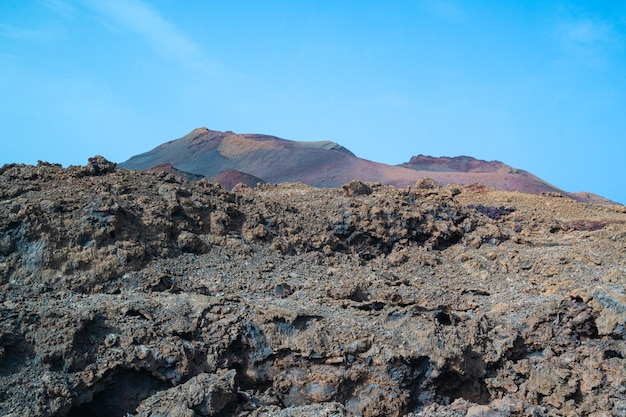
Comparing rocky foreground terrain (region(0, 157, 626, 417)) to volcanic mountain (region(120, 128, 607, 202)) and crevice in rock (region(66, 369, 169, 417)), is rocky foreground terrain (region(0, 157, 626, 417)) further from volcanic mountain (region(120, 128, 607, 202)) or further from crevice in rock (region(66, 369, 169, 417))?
volcanic mountain (region(120, 128, 607, 202))

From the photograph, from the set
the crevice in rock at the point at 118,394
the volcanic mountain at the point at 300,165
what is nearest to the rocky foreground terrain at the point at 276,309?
the crevice in rock at the point at 118,394

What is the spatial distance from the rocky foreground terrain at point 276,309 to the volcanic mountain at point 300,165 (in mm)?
18170

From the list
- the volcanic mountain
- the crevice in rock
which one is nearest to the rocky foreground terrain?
the crevice in rock

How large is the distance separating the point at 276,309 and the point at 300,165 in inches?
1223

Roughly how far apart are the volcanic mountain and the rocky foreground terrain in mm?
18170

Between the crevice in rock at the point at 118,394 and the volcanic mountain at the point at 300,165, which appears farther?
the volcanic mountain at the point at 300,165

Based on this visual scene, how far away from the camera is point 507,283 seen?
10250 millimetres

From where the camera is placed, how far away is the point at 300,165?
38.5m

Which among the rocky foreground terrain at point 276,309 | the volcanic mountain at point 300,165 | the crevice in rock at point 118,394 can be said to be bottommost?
the crevice in rock at point 118,394

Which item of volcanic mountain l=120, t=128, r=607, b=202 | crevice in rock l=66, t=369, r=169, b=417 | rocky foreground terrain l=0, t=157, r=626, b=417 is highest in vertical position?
volcanic mountain l=120, t=128, r=607, b=202

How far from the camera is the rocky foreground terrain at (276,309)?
641 centimetres

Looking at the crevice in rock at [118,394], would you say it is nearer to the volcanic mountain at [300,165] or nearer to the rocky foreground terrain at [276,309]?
the rocky foreground terrain at [276,309]

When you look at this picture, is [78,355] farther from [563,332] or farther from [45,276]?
[563,332]

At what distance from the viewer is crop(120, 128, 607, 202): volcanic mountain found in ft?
110
